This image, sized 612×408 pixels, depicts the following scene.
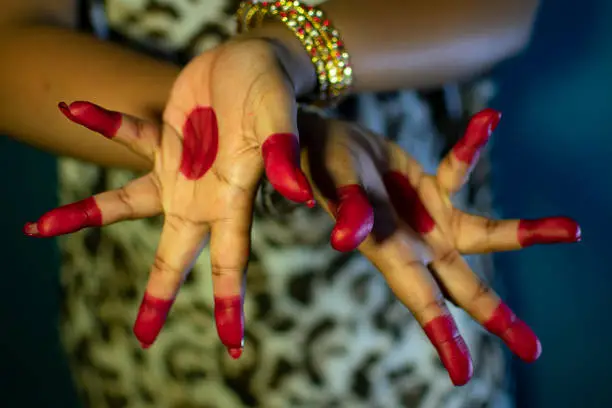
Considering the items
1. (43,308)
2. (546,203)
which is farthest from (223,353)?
(43,308)

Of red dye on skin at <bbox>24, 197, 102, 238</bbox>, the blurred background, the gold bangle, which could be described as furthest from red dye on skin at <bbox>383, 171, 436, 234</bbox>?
the blurred background

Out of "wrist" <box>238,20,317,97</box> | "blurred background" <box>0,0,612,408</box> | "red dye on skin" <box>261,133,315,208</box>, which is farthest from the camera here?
"blurred background" <box>0,0,612,408</box>

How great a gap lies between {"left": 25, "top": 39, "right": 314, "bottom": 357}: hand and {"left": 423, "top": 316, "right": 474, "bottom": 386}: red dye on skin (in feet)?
0.42

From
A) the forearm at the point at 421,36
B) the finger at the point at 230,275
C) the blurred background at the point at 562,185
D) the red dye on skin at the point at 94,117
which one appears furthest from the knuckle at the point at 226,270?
the blurred background at the point at 562,185

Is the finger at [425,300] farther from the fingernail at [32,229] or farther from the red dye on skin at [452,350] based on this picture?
the fingernail at [32,229]

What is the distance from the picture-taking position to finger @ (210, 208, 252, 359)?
0.41m

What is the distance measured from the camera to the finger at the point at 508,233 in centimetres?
42

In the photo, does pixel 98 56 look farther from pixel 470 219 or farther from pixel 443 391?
pixel 443 391

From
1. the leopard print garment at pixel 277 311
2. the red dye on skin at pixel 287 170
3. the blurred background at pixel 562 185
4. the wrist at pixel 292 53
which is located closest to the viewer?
the red dye on skin at pixel 287 170

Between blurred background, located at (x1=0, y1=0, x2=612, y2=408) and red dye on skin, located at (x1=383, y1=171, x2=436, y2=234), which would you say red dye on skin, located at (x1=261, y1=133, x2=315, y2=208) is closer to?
red dye on skin, located at (x1=383, y1=171, x2=436, y2=234)

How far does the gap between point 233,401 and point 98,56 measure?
351mm

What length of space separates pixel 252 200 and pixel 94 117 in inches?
4.7

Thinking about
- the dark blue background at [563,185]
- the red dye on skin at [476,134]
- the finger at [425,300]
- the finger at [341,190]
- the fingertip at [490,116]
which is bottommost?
the dark blue background at [563,185]

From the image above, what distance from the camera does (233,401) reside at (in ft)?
2.07
